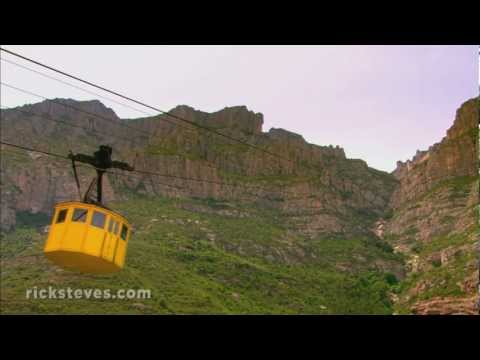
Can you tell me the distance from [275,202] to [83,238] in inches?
4388

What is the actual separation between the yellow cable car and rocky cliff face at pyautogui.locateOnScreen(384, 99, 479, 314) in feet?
158

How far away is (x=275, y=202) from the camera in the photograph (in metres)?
129

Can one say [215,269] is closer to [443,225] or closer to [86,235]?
[443,225]

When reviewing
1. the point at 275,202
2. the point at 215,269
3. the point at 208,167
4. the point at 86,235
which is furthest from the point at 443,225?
the point at 86,235

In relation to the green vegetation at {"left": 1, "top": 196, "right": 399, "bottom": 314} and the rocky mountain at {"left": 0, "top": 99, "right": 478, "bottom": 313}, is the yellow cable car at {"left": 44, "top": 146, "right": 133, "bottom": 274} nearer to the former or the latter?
the green vegetation at {"left": 1, "top": 196, "right": 399, "bottom": 314}

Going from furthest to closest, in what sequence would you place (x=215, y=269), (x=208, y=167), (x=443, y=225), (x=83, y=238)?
(x=208, y=167), (x=443, y=225), (x=215, y=269), (x=83, y=238)

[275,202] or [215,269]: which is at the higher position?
[275,202]

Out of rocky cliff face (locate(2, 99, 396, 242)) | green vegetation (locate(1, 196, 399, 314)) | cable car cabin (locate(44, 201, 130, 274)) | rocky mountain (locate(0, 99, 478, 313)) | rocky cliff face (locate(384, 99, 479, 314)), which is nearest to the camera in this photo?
cable car cabin (locate(44, 201, 130, 274))

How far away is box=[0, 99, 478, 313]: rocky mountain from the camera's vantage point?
7844cm

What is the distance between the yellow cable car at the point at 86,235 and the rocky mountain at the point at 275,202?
46.0 meters

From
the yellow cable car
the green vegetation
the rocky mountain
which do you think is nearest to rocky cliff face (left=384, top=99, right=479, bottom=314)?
the rocky mountain

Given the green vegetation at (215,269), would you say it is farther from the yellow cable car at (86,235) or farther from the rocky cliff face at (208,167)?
the yellow cable car at (86,235)

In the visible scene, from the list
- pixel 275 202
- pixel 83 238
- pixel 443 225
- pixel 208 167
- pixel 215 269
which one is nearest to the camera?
pixel 83 238

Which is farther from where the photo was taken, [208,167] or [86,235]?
[208,167]
